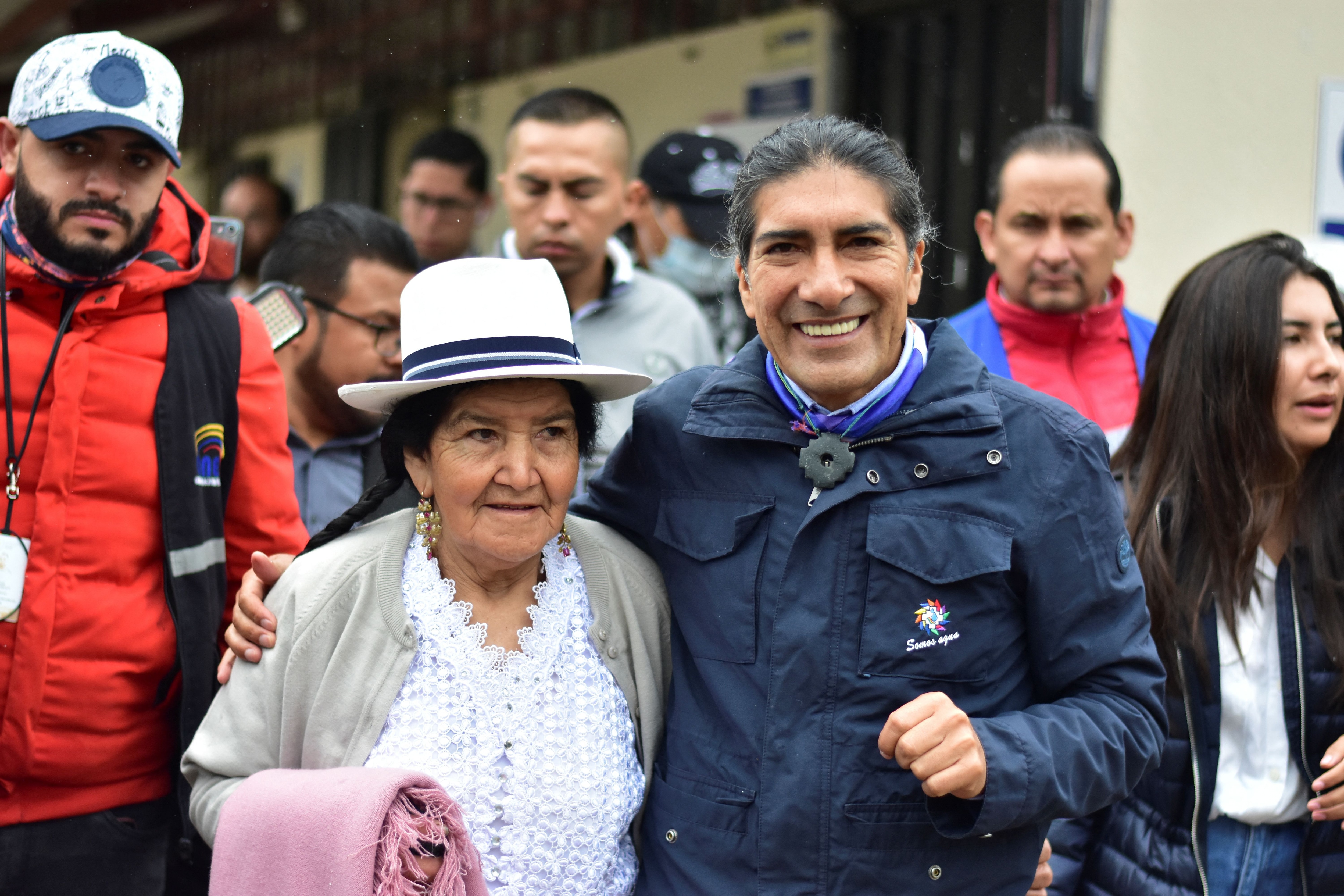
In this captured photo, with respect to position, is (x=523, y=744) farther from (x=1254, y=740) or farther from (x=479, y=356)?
(x=1254, y=740)

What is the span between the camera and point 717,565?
7.63ft

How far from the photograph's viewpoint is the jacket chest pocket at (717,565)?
2.27 m

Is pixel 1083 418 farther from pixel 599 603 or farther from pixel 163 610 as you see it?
pixel 163 610

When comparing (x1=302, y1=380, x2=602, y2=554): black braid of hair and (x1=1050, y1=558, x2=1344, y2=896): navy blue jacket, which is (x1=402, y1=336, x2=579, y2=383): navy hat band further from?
(x1=1050, y1=558, x2=1344, y2=896): navy blue jacket

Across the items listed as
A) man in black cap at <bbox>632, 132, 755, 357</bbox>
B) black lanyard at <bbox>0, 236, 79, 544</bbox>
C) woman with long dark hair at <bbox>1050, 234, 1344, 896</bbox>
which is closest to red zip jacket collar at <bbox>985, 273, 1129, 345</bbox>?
woman with long dark hair at <bbox>1050, 234, 1344, 896</bbox>

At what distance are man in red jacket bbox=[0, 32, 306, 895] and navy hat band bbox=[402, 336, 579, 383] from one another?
26.3 inches

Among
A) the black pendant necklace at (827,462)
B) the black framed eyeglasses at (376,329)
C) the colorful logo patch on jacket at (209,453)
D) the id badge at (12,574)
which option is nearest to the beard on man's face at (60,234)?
the colorful logo patch on jacket at (209,453)

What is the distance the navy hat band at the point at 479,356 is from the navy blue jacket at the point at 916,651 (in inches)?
15.8

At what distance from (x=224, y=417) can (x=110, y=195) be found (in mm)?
509

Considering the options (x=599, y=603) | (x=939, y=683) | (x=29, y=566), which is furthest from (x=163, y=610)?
(x=939, y=683)

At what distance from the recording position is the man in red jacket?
102 inches

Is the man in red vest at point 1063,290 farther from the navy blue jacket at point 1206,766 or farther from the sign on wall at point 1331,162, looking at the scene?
the sign on wall at point 1331,162

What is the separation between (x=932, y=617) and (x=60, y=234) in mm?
1888

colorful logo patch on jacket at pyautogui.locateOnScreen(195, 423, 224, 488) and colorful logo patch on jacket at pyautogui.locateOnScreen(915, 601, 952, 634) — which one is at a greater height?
colorful logo patch on jacket at pyautogui.locateOnScreen(195, 423, 224, 488)
